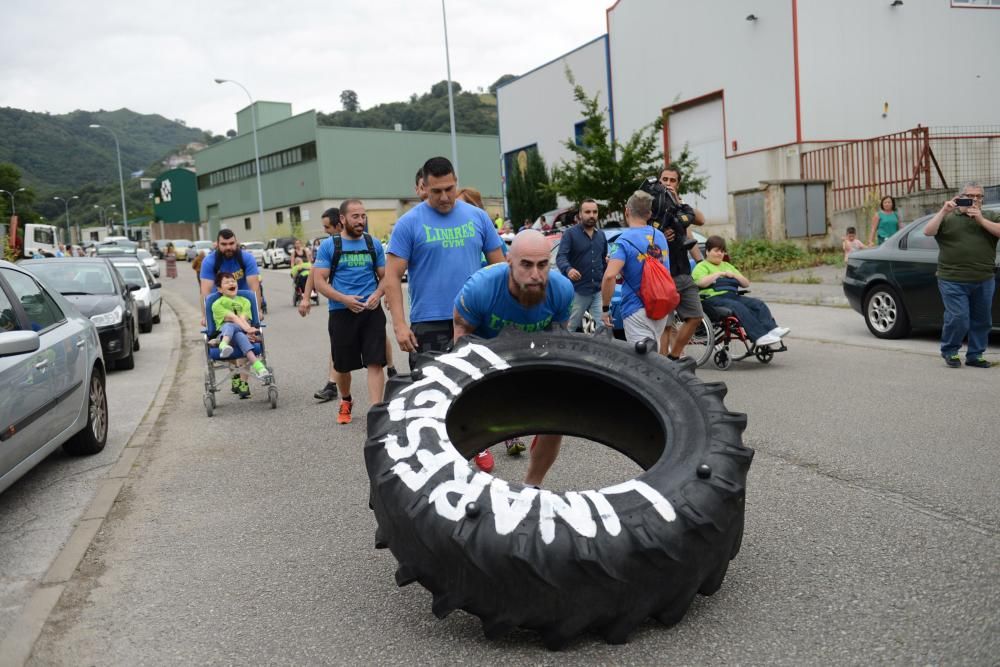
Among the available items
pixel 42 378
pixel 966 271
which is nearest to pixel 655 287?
pixel 966 271

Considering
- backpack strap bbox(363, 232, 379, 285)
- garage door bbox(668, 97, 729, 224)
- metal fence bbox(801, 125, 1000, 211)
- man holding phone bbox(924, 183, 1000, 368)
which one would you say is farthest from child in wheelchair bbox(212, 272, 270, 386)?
garage door bbox(668, 97, 729, 224)

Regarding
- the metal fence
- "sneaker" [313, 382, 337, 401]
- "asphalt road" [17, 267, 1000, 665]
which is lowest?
"asphalt road" [17, 267, 1000, 665]

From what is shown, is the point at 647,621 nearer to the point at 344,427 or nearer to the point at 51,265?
the point at 344,427

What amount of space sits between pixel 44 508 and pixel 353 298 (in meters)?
2.72

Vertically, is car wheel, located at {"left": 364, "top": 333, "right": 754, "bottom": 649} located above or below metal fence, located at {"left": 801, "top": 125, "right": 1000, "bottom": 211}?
below

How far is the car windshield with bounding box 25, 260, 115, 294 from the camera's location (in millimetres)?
13078

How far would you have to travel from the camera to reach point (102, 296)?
41.9ft

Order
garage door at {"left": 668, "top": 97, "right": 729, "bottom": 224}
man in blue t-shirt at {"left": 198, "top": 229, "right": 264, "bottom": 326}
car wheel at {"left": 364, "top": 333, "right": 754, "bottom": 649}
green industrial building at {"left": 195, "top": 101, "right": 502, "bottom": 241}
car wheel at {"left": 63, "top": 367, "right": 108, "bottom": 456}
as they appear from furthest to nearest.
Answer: green industrial building at {"left": 195, "top": 101, "right": 502, "bottom": 241} → garage door at {"left": 668, "top": 97, "right": 729, "bottom": 224} → man in blue t-shirt at {"left": 198, "top": 229, "right": 264, "bottom": 326} → car wheel at {"left": 63, "top": 367, "right": 108, "bottom": 456} → car wheel at {"left": 364, "top": 333, "right": 754, "bottom": 649}

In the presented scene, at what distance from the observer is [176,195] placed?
9281 centimetres

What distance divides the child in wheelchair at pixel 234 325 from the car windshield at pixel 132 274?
9963 mm

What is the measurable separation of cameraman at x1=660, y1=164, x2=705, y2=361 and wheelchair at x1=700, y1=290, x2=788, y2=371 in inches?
37.8

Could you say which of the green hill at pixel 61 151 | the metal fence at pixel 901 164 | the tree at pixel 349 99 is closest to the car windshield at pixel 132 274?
the metal fence at pixel 901 164

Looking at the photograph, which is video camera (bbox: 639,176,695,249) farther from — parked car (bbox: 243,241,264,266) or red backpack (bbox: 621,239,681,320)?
parked car (bbox: 243,241,264,266)

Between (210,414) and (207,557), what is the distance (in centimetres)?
422
